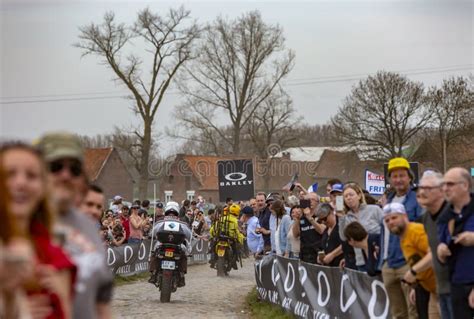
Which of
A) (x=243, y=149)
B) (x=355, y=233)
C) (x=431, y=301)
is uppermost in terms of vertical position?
(x=243, y=149)

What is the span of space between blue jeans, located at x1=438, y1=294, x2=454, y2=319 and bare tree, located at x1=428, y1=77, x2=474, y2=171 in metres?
44.9

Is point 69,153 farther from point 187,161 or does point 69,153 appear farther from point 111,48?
point 187,161

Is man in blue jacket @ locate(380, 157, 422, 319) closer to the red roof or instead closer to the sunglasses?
the sunglasses

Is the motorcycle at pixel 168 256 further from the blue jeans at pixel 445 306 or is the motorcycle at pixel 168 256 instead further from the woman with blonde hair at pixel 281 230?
the blue jeans at pixel 445 306

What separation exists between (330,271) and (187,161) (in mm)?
77316

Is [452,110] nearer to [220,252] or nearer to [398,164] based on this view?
[220,252]

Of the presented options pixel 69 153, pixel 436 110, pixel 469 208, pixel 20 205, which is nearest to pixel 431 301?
pixel 469 208

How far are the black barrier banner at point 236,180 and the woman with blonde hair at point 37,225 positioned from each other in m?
23.6

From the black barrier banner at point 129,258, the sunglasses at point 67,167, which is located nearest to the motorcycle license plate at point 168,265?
the black barrier banner at point 129,258

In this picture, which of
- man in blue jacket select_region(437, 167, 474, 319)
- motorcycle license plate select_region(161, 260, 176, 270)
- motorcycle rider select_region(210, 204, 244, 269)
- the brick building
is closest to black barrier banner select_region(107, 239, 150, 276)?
motorcycle rider select_region(210, 204, 244, 269)

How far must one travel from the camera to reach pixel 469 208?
23.7 feet

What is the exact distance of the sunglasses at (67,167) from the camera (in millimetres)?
3623

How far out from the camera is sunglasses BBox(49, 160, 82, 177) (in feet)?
11.9

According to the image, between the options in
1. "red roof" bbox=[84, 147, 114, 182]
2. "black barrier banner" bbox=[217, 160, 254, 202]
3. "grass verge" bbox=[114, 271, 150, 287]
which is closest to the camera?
"grass verge" bbox=[114, 271, 150, 287]
